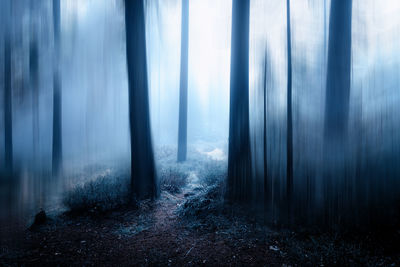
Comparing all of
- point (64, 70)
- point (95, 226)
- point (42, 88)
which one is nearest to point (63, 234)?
point (95, 226)

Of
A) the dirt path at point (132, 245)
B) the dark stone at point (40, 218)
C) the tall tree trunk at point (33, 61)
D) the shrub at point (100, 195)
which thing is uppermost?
the tall tree trunk at point (33, 61)

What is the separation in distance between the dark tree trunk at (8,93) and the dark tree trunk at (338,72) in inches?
271

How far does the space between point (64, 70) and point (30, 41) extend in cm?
95

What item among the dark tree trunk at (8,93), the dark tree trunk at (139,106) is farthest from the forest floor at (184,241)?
the dark tree trunk at (8,93)

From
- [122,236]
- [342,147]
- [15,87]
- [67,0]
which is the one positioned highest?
[67,0]

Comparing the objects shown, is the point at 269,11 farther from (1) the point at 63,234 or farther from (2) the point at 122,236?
(1) the point at 63,234

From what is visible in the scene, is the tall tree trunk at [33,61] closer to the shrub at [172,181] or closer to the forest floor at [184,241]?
the forest floor at [184,241]

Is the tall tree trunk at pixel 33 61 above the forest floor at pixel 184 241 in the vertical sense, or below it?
above

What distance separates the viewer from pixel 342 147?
3.71 m

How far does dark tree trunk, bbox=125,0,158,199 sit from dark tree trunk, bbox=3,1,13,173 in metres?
2.62

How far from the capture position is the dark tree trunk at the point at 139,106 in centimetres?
521

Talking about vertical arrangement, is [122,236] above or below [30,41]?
below

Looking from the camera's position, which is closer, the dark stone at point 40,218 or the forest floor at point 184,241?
the forest floor at point 184,241

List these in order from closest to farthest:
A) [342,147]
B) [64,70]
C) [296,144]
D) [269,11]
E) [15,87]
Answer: [342,147] → [296,144] → [269,11] → [15,87] → [64,70]
